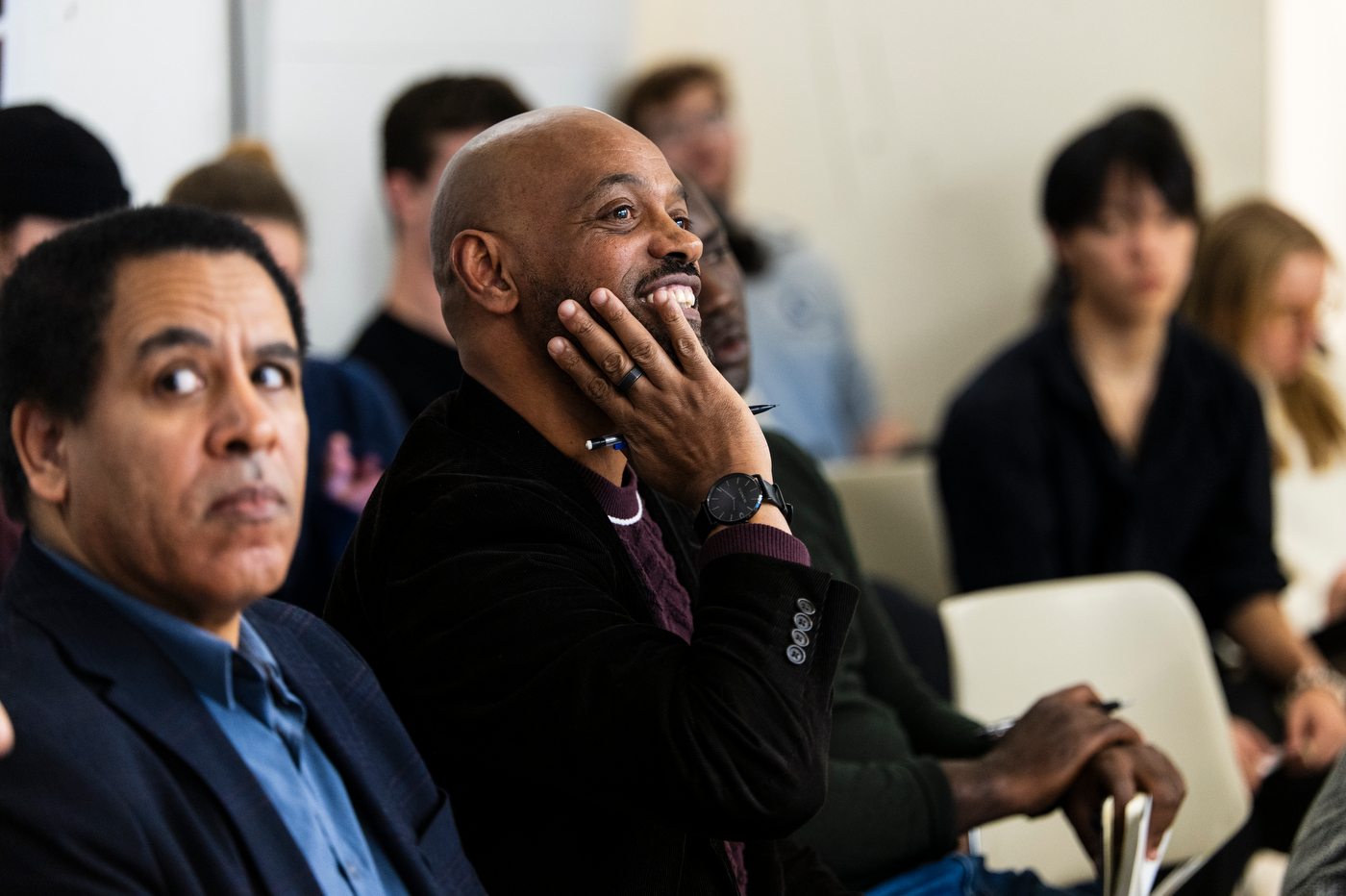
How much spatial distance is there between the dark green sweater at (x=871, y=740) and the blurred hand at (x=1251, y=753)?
1.05m

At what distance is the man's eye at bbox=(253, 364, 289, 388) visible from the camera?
3.51 ft

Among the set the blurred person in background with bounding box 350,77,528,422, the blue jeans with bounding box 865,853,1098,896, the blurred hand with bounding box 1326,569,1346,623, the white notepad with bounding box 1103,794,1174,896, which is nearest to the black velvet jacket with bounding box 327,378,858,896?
the blue jeans with bounding box 865,853,1098,896

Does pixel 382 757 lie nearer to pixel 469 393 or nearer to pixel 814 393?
pixel 469 393

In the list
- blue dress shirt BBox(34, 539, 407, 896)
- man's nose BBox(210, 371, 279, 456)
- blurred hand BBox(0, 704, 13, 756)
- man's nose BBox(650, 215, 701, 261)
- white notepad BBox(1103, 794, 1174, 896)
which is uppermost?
man's nose BBox(650, 215, 701, 261)

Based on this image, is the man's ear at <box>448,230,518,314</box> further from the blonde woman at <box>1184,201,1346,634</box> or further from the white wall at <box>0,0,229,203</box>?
the blonde woman at <box>1184,201,1346,634</box>

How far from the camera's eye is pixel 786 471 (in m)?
1.80

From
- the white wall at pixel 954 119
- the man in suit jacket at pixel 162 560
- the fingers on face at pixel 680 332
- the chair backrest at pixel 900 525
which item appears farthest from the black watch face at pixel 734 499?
the white wall at pixel 954 119

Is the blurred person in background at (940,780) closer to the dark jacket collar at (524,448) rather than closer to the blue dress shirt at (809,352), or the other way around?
the dark jacket collar at (524,448)

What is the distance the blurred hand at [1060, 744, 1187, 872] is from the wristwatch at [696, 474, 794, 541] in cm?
64

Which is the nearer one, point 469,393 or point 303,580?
point 469,393

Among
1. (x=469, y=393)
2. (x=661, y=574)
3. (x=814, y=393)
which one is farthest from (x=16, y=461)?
(x=814, y=393)

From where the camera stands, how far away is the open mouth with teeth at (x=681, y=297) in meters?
1.17

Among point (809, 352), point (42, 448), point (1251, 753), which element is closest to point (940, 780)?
point (42, 448)

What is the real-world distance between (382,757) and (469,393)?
330mm
